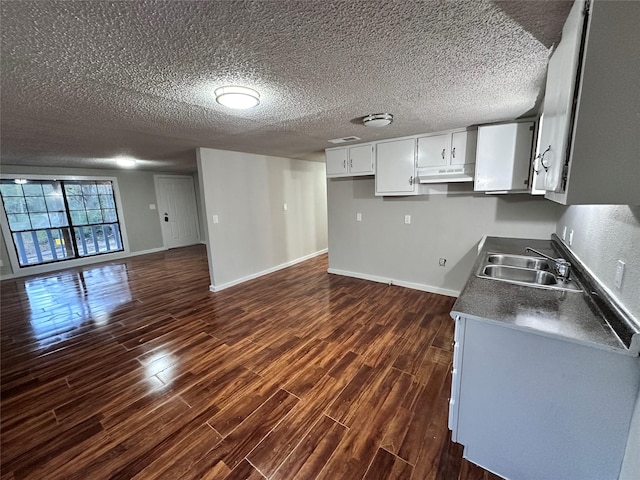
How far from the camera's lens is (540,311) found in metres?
1.33

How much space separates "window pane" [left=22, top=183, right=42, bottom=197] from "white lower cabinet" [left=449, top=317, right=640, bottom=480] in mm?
7974

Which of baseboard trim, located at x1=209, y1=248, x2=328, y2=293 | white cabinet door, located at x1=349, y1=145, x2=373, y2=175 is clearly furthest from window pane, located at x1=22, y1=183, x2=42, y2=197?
white cabinet door, located at x1=349, y1=145, x2=373, y2=175

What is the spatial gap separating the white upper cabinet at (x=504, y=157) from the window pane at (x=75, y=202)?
26.1 feet

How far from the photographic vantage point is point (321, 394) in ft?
6.43

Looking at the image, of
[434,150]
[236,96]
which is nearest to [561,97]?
[236,96]

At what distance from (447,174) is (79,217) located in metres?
7.69

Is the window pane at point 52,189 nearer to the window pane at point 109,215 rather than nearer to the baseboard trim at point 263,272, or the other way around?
the window pane at point 109,215

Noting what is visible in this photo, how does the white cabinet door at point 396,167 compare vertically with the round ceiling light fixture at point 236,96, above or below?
below

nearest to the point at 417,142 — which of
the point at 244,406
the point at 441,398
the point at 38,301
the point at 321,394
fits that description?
the point at 441,398

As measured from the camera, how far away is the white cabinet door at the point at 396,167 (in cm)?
344

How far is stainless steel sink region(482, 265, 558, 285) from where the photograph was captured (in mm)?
1998

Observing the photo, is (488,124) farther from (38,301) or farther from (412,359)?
(38,301)

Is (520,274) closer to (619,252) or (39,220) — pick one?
(619,252)

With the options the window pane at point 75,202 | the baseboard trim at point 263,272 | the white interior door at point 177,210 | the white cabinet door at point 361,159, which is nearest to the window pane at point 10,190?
the window pane at point 75,202
